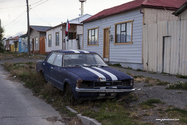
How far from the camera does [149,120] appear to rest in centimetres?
444

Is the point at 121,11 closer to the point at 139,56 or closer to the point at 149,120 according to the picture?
the point at 139,56

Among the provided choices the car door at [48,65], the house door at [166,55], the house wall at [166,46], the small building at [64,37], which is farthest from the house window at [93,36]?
the car door at [48,65]

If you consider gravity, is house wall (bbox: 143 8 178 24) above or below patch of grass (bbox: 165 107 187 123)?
above

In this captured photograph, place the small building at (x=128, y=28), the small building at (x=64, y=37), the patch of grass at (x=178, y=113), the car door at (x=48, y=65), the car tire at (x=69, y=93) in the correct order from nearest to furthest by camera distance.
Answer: the patch of grass at (x=178, y=113), the car tire at (x=69, y=93), the car door at (x=48, y=65), the small building at (x=128, y=28), the small building at (x=64, y=37)

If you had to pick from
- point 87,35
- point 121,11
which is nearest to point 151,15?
point 121,11

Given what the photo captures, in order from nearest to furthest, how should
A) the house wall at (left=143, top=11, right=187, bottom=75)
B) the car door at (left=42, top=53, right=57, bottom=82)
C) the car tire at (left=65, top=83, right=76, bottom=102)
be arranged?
the car tire at (left=65, top=83, right=76, bottom=102)
the car door at (left=42, top=53, right=57, bottom=82)
the house wall at (left=143, top=11, right=187, bottom=75)

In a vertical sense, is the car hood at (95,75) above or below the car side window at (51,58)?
below

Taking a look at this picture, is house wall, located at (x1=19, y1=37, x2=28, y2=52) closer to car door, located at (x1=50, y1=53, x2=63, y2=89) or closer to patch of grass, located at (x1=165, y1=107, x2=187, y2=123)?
car door, located at (x1=50, y1=53, x2=63, y2=89)

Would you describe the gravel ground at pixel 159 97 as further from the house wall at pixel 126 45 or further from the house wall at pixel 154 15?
the house wall at pixel 154 15

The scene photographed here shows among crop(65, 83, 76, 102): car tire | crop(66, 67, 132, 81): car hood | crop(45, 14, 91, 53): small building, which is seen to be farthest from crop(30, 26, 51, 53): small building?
crop(66, 67, 132, 81): car hood

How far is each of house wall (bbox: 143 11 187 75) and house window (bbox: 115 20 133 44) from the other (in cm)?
161

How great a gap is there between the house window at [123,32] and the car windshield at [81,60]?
22.3 ft

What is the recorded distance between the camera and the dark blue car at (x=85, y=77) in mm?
5430

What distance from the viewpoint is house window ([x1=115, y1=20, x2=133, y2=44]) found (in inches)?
538
